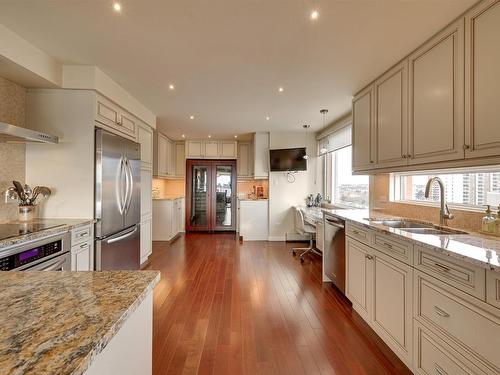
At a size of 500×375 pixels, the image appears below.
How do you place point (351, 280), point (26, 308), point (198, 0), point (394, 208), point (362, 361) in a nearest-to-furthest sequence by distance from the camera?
point (26, 308)
point (198, 0)
point (362, 361)
point (351, 280)
point (394, 208)

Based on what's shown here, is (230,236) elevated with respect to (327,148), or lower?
lower

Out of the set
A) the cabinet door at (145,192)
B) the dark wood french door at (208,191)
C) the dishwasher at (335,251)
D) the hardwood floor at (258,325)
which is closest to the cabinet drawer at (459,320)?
the hardwood floor at (258,325)

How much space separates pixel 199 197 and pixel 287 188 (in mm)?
2474

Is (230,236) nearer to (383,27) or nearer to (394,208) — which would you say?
(394,208)

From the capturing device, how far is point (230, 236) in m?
6.35

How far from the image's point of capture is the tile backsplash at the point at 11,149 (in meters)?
2.34

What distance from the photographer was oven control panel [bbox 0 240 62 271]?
1595 millimetres

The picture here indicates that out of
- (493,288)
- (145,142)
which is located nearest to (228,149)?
(145,142)

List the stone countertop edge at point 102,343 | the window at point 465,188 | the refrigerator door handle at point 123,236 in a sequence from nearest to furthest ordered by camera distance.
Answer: the stone countertop edge at point 102,343 < the window at point 465,188 < the refrigerator door handle at point 123,236

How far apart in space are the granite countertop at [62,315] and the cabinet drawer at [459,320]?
1479 millimetres

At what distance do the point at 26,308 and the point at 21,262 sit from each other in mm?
1359

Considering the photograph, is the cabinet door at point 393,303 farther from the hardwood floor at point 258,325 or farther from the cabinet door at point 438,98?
the cabinet door at point 438,98

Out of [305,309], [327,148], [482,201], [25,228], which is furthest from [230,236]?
[482,201]

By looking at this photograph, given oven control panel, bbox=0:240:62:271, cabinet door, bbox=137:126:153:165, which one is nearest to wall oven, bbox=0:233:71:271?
oven control panel, bbox=0:240:62:271
